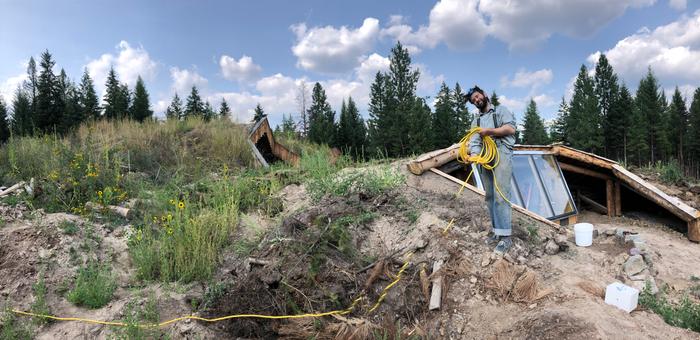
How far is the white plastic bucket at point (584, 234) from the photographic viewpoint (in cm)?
464

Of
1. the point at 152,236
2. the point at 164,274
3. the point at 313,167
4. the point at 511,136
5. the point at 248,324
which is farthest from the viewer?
the point at 313,167

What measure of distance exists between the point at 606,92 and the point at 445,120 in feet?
62.1

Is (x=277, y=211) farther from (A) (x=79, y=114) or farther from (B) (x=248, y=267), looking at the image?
(A) (x=79, y=114)

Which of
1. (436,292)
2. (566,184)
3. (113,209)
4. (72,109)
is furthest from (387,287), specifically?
(72,109)

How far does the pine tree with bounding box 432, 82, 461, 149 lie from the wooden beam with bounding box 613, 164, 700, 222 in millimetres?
33897

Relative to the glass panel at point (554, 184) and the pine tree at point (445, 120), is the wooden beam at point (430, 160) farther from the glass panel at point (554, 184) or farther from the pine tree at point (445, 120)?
the pine tree at point (445, 120)

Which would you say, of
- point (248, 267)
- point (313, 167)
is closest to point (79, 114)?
point (313, 167)

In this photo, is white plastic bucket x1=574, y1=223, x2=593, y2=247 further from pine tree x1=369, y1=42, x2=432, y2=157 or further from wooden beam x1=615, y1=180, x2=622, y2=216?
pine tree x1=369, y1=42, x2=432, y2=157

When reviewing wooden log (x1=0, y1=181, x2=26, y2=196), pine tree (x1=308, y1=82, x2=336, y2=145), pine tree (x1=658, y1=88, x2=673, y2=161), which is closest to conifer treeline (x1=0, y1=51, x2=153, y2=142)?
pine tree (x1=308, y1=82, x2=336, y2=145)

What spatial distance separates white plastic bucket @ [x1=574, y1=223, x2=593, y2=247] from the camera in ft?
15.2

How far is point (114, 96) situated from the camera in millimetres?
37781

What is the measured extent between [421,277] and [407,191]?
6.66 ft

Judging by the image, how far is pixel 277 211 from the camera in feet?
18.3

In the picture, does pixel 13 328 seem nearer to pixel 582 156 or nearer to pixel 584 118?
pixel 582 156
